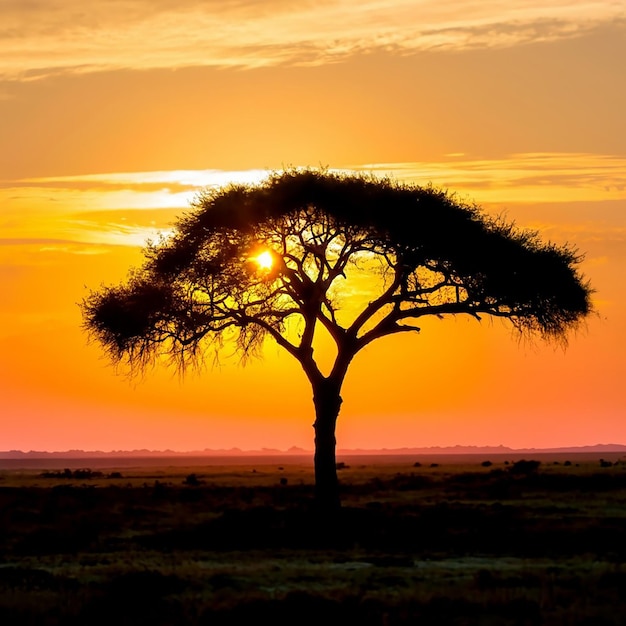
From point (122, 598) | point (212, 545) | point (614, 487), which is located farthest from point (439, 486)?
point (122, 598)

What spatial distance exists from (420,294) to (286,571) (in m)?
20.0

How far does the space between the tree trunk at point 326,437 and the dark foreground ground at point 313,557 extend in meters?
1.24

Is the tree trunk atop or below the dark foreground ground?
atop

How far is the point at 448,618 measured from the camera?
2538cm

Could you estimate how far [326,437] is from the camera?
50438 millimetres

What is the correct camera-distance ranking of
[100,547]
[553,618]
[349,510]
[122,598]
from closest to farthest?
[553,618]
[122,598]
[100,547]
[349,510]

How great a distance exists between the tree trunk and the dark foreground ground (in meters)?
1.24

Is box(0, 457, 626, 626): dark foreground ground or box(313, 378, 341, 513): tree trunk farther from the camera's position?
box(313, 378, 341, 513): tree trunk

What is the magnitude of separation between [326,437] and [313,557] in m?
12.5

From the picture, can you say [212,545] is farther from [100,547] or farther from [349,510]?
[349,510]

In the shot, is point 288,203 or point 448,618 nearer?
point 448,618

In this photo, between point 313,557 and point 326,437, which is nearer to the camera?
point 313,557

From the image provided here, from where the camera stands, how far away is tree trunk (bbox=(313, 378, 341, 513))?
49781mm

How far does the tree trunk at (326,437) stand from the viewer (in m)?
49.8
